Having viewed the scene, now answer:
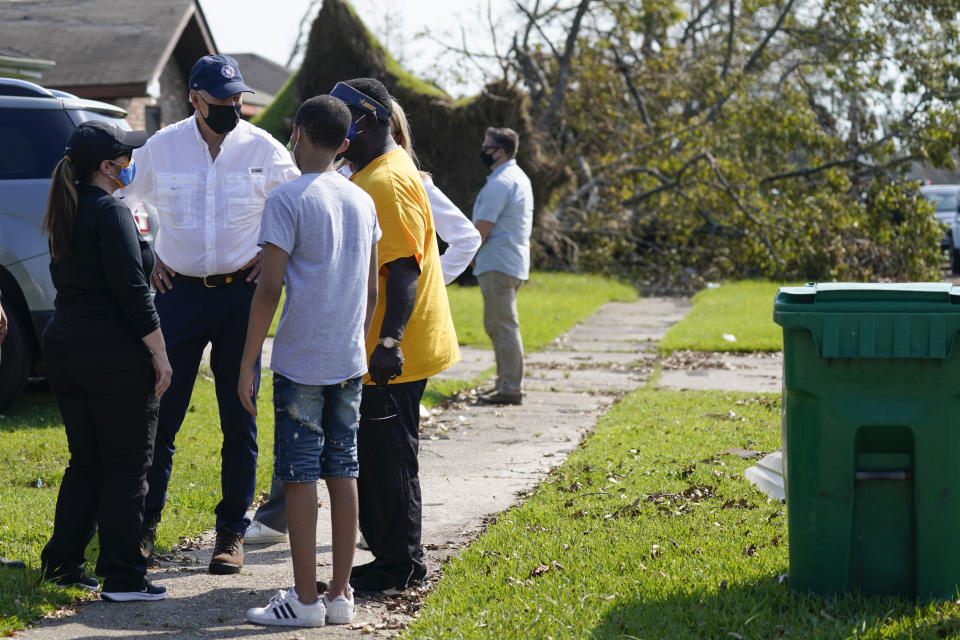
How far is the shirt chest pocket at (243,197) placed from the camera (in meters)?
4.71

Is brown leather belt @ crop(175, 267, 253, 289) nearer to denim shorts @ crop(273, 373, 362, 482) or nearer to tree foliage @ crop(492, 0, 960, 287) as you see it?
denim shorts @ crop(273, 373, 362, 482)

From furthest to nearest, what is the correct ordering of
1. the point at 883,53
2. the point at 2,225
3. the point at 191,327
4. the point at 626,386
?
the point at 883,53
the point at 626,386
the point at 2,225
the point at 191,327

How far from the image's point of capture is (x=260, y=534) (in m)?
5.12

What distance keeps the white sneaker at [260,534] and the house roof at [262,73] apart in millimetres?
A: 34539

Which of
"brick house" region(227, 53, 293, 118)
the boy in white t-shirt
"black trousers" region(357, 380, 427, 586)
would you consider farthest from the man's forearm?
"brick house" region(227, 53, 293, 118)

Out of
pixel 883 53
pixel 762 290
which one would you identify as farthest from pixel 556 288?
pixel 883 53

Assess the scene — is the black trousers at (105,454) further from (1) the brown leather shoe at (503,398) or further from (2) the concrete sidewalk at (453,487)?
(1) the brown leather shoe at (503,398)

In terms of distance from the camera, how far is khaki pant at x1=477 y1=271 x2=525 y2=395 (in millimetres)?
8766

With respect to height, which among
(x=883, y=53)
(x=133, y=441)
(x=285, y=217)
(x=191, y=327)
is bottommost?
(x=133, y=441)

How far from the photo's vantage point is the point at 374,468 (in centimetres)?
430

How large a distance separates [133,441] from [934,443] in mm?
2937

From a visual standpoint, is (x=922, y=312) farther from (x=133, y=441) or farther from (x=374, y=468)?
(x=133, y=441)

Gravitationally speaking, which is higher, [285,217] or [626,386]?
[285,217]

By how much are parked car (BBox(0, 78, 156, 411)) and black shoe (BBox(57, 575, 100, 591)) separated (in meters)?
3.33
